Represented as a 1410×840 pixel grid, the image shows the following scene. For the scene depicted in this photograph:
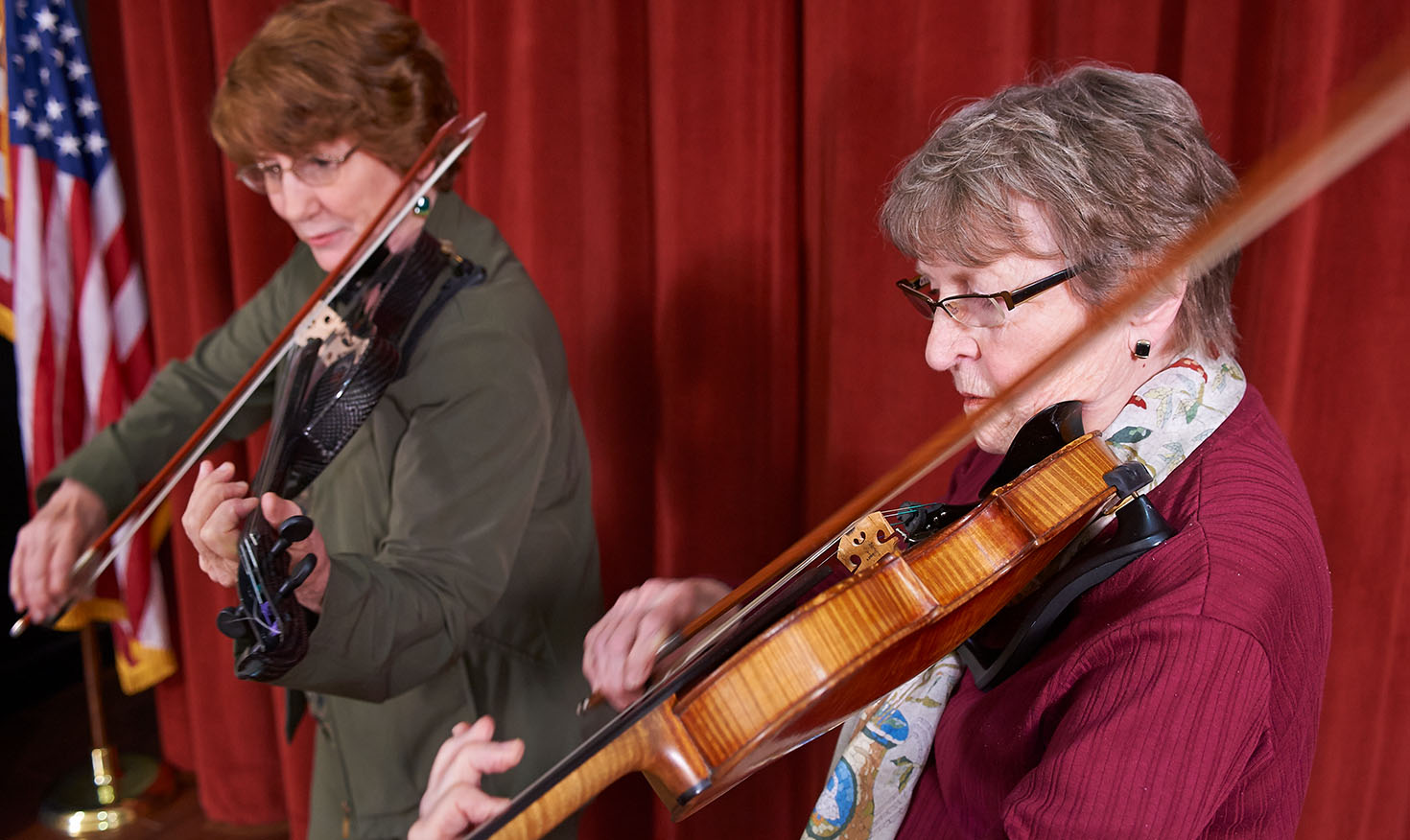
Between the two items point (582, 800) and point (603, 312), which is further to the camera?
point (603, 312)

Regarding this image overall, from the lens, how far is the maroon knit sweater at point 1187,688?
59cm

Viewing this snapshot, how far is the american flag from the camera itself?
5.83 ft

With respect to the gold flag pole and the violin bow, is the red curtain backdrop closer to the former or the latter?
the violin bow

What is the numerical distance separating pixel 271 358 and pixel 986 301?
0.81 metres

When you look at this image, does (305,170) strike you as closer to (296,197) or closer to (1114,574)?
(296,197)

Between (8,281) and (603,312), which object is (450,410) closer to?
(603,312)

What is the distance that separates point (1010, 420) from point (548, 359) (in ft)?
1.78

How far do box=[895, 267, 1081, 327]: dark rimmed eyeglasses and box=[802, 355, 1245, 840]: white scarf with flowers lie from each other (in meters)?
0.12

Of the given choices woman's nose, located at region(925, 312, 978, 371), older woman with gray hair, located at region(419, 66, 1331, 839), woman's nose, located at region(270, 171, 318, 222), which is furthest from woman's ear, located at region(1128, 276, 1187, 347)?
woman's nose, located at region(270, 171, 318, 222)

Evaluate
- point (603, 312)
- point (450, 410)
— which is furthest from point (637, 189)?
point (450, 410)

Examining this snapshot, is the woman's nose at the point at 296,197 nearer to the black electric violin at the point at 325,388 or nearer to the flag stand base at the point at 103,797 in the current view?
the black electric violin at the point at 325,388

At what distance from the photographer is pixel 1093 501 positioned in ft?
2.13

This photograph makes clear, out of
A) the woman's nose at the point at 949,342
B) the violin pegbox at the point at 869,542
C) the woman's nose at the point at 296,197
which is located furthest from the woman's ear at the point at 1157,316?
the woman's nose at the point at 296,197

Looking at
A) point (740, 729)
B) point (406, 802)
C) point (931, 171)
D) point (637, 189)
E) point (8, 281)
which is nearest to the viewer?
point (740, 729)
